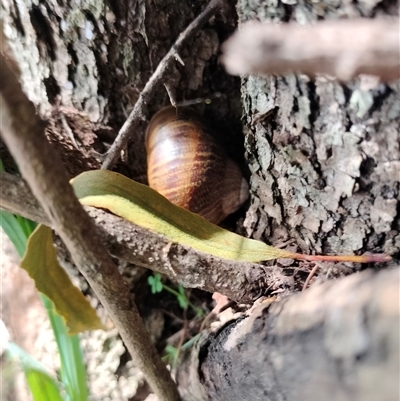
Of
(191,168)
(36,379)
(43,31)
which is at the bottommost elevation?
(36,379)

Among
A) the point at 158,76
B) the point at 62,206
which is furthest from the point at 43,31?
the point at 62,206

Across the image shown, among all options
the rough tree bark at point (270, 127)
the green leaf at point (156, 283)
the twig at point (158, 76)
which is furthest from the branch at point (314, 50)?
the green leaf at point (156, 283)

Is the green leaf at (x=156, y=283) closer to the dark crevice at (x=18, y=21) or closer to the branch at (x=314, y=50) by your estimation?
the dark crevice at (x=18, y=21)

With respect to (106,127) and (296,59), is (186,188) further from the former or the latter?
(296,59)

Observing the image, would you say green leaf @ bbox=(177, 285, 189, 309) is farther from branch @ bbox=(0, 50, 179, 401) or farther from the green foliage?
branch @ bbox=(0, 50, 179, 401)

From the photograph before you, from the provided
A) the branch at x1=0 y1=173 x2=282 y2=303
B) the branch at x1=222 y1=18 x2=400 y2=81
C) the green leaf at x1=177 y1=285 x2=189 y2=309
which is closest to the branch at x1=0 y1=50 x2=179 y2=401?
the branch at x1=0 y1=173 x2=282 y2=303

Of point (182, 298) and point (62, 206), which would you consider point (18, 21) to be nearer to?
point (62, 206)
